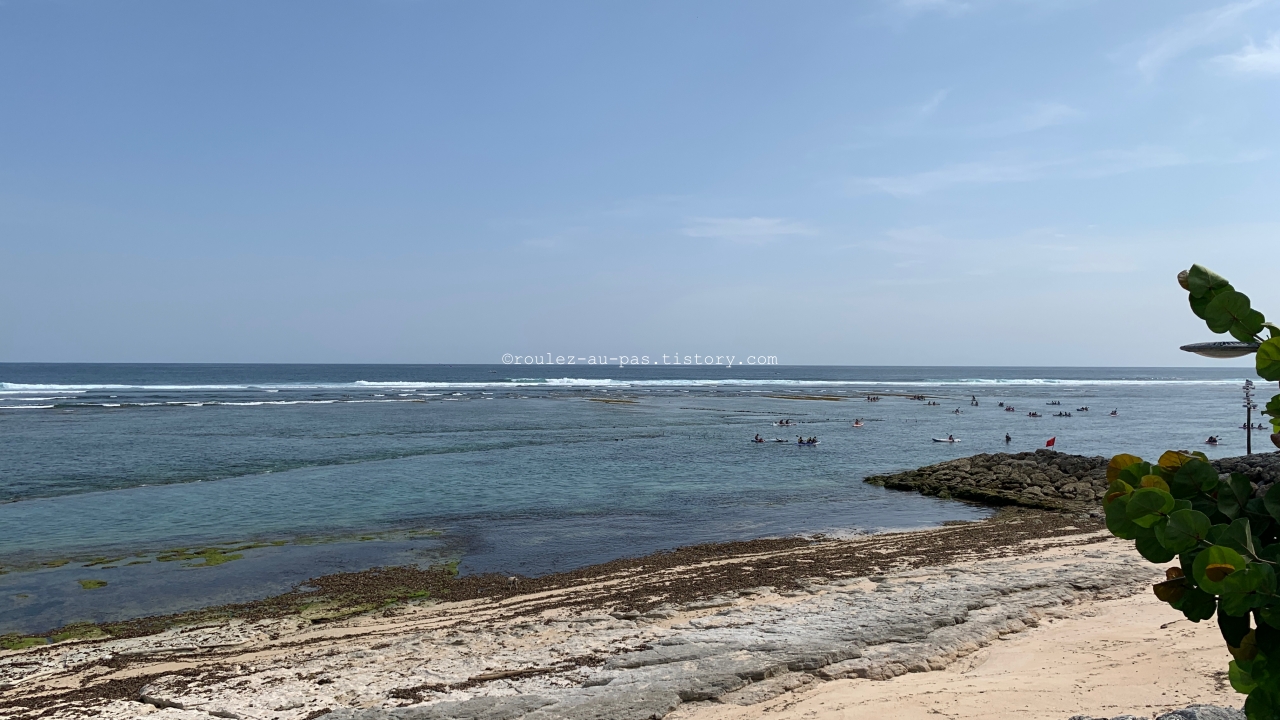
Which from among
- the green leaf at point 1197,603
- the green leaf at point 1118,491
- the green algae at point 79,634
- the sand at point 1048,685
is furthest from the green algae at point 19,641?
the green leaf at point 1197,603

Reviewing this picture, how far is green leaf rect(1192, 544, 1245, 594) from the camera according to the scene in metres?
2.32

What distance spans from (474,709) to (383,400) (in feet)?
248

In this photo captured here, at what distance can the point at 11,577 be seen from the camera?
1475cm

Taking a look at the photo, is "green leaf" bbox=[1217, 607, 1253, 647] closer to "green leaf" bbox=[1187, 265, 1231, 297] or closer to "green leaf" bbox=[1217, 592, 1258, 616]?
"green leaf" bbox=[1217, 592, 1258, 616]

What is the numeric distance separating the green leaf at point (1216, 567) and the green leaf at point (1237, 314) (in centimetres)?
77

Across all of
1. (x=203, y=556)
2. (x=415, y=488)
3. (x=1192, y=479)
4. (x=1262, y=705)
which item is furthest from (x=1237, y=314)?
(x=415, y=488)

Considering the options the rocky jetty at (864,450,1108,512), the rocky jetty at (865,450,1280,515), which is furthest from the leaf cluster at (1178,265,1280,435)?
the rocky jetty at (864,450,1108,512)

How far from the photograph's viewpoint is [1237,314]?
8.51 ft

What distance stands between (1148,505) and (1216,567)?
260mm

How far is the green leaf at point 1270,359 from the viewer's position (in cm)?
252

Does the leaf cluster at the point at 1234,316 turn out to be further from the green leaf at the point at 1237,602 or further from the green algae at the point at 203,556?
the green algae at the point at 203,556

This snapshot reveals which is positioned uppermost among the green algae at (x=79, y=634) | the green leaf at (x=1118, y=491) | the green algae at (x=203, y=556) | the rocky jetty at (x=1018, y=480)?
the green leaf at (x=1118, y=491)

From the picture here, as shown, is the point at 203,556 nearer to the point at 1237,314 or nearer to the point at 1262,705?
the point at 1262,705

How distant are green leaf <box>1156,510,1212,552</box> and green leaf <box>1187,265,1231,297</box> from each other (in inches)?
33.5
